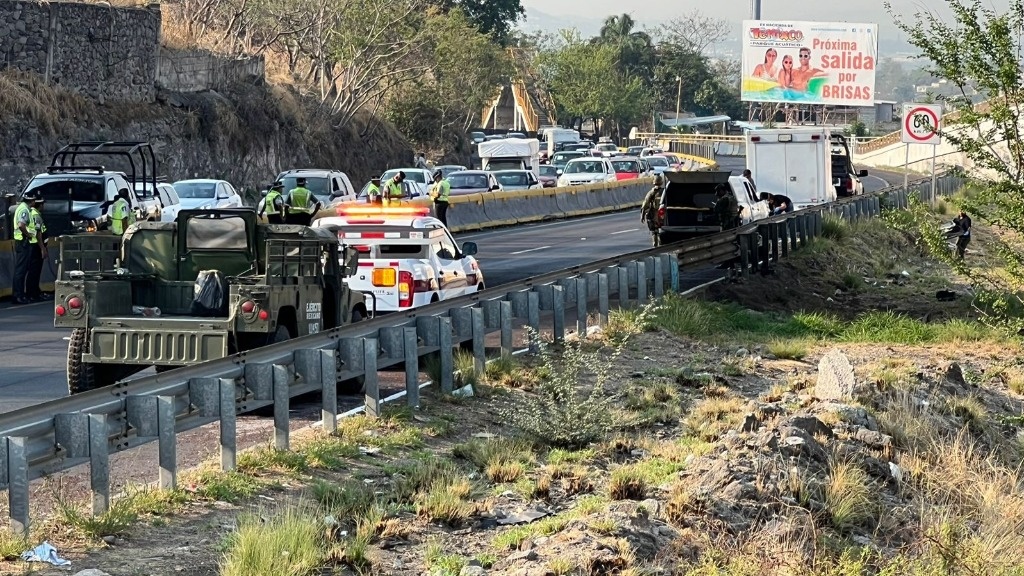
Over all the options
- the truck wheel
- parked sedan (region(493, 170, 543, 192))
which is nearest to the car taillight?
the truck wheel

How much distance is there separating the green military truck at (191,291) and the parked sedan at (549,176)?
3893 centimetres

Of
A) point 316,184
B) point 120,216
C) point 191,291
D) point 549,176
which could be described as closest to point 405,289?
point 191,291

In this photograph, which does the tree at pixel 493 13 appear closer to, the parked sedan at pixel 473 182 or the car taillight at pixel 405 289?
the parked sedan at pixel 473 182

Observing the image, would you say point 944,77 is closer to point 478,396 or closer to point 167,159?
point 478,396

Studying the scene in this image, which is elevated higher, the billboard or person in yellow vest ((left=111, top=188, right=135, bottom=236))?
the billboard

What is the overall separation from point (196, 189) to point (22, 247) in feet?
37.4

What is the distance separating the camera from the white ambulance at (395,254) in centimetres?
1772

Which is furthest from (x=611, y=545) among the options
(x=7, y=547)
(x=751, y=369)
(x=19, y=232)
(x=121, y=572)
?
(x=19, y=232)

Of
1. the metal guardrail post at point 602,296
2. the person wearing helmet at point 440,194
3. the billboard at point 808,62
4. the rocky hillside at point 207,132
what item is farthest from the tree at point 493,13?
the metal guardrail post at point 602,296

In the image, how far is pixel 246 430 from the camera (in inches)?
539

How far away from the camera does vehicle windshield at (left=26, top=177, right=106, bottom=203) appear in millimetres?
28125

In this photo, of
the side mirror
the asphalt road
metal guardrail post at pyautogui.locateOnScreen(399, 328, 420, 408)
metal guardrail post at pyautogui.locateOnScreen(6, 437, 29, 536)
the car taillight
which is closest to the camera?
metal guardrail post at pyautogui.locateOnScreen(6, 437, 29, 536)

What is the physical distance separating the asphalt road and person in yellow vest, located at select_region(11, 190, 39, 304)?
0.31 metres

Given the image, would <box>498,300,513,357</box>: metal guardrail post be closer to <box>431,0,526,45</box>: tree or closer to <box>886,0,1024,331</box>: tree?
<box>886,0,1024,331</box>: tree
